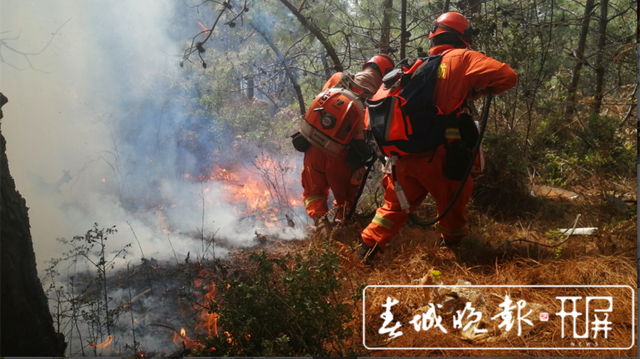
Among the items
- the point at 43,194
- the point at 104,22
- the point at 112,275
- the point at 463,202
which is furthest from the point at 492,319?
the point at 104,22

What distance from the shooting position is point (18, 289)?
308 cm

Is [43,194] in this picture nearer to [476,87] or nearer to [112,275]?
[112,275]

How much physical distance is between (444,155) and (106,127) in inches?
257

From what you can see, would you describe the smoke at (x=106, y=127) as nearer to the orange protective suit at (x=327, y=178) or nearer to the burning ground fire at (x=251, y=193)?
the burning ground fire at (x=251, y=193)

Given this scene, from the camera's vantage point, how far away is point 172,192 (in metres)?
7.25

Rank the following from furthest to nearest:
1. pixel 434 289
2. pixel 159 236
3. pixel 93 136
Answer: pixel 93 136
pixel 159 236
pixel 434 289

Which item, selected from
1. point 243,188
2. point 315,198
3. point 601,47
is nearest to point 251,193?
point 243,188

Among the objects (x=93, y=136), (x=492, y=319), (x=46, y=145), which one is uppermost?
(x=93, y=136)

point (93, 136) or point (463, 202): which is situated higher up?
point (93, 136)

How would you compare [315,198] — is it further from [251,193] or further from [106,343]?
[106,343]

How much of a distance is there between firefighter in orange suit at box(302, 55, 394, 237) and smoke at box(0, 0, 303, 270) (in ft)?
2.08

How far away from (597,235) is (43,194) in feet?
21.7

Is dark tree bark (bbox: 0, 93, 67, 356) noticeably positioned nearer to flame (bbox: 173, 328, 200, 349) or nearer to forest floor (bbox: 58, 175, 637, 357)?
forest floor (bbox: 58, 175, 637, 357)

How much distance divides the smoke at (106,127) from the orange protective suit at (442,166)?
6.17 feet
